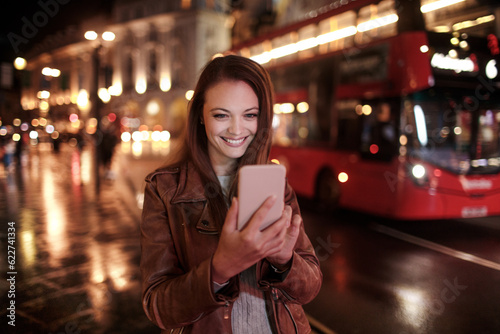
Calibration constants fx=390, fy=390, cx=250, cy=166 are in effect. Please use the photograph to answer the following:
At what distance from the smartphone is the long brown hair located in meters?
0.39

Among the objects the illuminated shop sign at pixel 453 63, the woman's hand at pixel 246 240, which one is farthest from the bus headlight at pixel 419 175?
the woman's hand at pixel 246 240

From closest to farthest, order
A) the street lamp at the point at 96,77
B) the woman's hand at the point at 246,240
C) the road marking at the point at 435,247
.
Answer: the woman's hand at the point at 246,240, the road marking at the point at 435,247, the street lamp at the point at 96,77

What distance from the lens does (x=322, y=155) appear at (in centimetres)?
912

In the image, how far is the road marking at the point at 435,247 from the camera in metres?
5.48

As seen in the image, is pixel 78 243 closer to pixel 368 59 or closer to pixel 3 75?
pixel 3 75

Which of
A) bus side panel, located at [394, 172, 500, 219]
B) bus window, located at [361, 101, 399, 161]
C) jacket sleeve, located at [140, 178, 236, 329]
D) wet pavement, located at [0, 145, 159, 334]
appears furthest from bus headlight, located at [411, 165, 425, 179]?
jacket sleeve, located at [140, 178, 236, 329]

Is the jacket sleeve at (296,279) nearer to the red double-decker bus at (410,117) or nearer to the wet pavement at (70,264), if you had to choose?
the wet pavement at (70,264)

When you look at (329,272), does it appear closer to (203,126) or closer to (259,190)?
(203,126)

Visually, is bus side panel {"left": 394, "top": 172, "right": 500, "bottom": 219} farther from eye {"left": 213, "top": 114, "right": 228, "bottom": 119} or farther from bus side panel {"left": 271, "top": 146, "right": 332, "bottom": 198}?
eye {"left": 213, "top": 114, "right": 228, "bottom": 119}

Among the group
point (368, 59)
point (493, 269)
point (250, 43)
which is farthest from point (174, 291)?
point (250, 43)

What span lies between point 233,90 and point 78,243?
18.8 ft

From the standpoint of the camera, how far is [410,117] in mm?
6855

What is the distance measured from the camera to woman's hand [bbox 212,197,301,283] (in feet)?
3.09

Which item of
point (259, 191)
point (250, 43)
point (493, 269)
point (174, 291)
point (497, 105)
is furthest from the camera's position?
point (250, 43)
